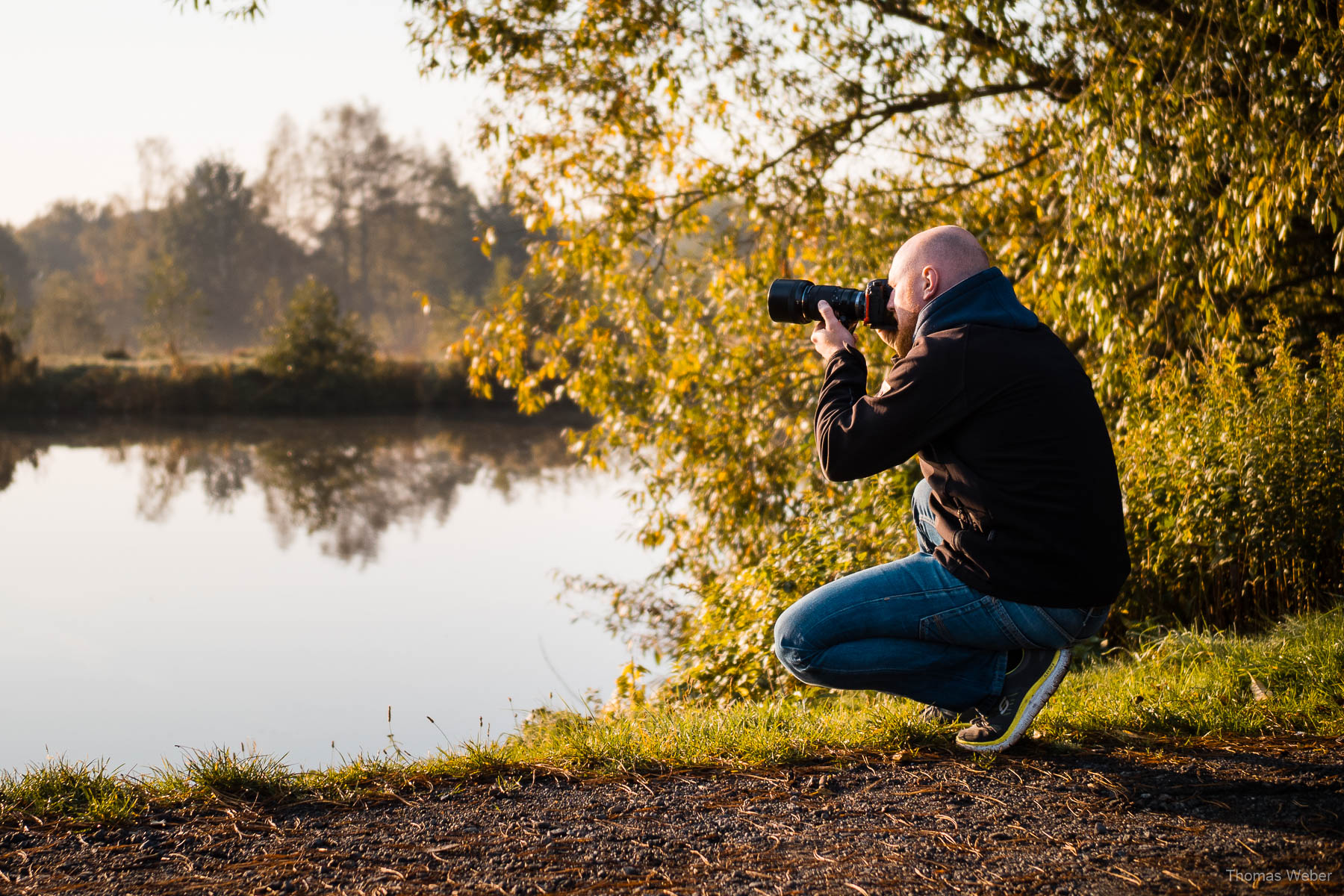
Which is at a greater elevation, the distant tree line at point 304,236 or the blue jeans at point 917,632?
the distant tree line at point 304,236

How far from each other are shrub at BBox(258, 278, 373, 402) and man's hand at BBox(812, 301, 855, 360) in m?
24.6

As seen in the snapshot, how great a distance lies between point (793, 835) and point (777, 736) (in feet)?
1.89

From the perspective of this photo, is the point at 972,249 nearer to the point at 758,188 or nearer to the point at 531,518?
the point at 758,188

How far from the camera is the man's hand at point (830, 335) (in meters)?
2.67

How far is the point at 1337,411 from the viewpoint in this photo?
3834 mm

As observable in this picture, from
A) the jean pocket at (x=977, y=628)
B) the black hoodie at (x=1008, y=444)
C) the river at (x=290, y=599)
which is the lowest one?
the river at (x=290, y=599)

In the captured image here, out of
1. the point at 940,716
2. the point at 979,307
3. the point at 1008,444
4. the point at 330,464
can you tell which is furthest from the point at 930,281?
the point at 330,464

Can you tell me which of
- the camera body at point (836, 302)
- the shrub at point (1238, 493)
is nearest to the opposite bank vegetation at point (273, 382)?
the shrub at point (1238, 493)

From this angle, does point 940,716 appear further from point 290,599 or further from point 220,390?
point 220,390

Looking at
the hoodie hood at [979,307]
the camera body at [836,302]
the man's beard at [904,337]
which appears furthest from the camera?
the camera body at [836,302]

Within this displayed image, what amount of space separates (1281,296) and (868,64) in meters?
3.17

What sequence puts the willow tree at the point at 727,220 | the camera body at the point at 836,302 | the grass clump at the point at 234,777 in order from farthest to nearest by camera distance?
the willow tree at the point at 727,220
the camera body at the point at 836,302
the grass clump at the point at 234,777

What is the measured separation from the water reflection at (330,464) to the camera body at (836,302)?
941 centimetres

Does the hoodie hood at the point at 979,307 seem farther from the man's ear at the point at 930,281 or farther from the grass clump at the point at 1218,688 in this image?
the grass clump at the point at 1218,688
